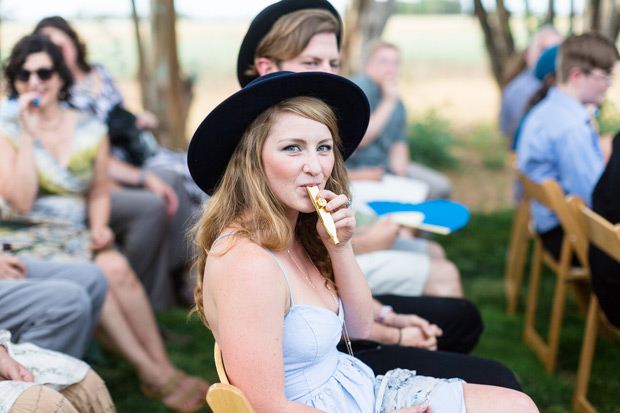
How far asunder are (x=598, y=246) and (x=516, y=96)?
3.11 m

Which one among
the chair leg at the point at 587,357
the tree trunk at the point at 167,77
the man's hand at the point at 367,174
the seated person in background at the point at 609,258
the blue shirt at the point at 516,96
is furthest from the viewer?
the tree trunk at the point at 167,77

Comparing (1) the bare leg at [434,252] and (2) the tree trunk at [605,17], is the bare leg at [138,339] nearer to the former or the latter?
(1) the bare leg at [434,252]

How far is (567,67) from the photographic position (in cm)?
375

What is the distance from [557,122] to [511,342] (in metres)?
1.37

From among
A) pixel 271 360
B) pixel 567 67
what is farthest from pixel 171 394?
pixel 567 67

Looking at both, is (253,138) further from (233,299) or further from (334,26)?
(334,26)

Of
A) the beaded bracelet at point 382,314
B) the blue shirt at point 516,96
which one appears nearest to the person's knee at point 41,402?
the beaded bracelet at point 382,314

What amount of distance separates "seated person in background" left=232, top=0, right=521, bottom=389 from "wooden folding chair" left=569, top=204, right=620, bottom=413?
580mm

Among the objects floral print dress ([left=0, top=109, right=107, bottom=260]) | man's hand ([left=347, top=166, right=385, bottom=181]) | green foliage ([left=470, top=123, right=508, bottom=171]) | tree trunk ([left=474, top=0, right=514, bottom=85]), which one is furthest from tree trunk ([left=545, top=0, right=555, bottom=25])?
floral print dress ([left=0, top=109, right=107, bottom=260])

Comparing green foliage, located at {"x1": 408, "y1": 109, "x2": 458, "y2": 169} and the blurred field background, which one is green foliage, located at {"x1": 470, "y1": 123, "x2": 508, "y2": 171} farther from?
green foliage, located at {"x1": 408, "y1": 109, "x2": 458, "y2": 169}

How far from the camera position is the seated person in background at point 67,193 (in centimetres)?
307

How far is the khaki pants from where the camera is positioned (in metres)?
1.82

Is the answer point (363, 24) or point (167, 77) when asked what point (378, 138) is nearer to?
point (167, 77)

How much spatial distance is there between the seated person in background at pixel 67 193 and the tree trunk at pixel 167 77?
254 cm
